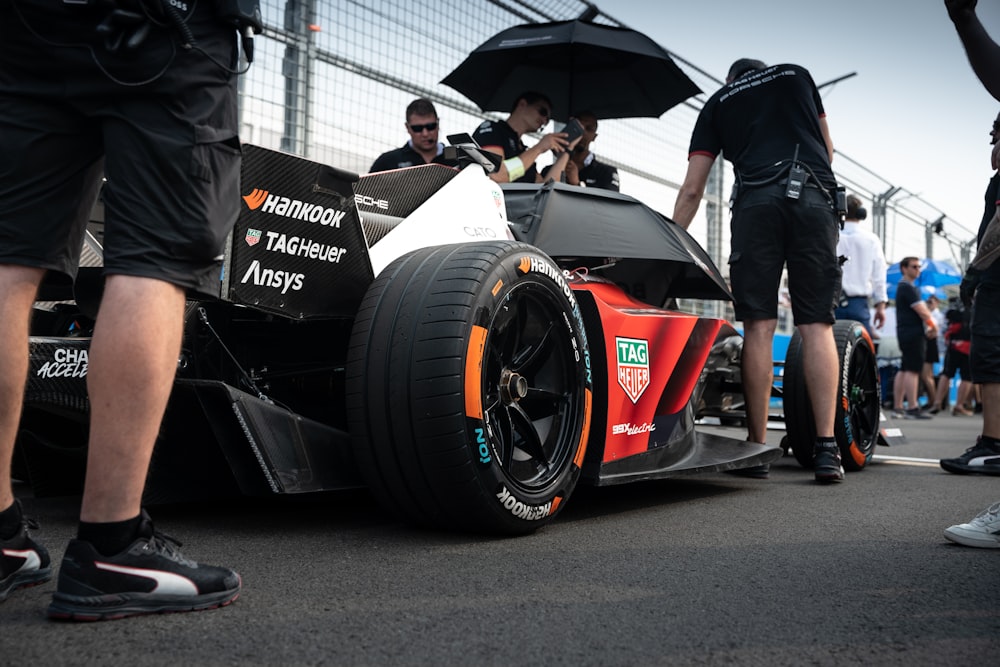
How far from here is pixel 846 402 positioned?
4.18 m

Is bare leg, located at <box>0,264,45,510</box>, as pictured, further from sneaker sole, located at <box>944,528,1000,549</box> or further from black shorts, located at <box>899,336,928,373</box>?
black shorts, located at <box>899,336,928,373</box>

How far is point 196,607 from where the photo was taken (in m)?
1.66

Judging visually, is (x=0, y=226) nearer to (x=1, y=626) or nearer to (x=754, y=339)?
(x=1, y=626)

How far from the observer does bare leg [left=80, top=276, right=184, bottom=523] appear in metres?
1.62

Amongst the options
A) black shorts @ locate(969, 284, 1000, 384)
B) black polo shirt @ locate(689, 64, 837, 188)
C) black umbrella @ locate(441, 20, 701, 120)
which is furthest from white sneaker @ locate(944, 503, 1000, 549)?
black umbrella @ locate(441, 20, 701, 120)

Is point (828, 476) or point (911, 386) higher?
point (911, 386)

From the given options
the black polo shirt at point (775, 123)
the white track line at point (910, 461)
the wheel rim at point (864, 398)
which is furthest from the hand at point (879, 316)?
the black polo shirt at point (775, 123)

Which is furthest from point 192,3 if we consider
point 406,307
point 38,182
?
point 406,307

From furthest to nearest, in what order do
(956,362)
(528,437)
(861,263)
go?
(956,362) < (861,263) < (528,437)

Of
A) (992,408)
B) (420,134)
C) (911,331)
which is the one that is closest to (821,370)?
(992,408)

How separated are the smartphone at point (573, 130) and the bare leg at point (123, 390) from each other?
3630 millimetres

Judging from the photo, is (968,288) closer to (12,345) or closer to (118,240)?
(118,240)

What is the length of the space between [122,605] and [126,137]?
0.81 meters

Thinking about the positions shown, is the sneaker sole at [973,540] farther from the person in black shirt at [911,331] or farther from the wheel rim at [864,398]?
the person in black shirt at [911,331]
